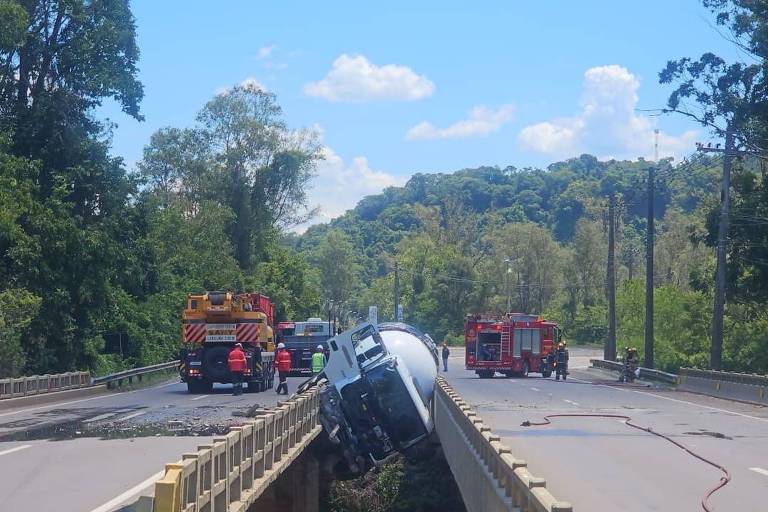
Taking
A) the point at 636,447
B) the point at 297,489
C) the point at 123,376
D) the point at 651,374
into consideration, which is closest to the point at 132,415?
the point at 297,489

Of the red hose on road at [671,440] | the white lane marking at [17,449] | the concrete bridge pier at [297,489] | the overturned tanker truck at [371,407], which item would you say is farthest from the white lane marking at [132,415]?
the red hose on road at [671,440]

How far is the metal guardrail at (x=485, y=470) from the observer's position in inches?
340

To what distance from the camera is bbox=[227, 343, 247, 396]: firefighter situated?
1383 inches

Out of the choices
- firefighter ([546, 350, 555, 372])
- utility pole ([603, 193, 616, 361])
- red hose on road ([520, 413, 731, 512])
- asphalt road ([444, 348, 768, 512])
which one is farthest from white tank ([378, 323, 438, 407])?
utility pole ([603, 193, 616, 361])

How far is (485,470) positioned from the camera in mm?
13023

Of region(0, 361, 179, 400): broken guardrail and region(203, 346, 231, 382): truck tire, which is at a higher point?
region(203, 346, 231, 382): truck tire

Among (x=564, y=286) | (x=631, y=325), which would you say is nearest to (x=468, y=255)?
(x=564, y=286)

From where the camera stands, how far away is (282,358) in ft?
119

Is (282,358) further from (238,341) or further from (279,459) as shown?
(279,459)

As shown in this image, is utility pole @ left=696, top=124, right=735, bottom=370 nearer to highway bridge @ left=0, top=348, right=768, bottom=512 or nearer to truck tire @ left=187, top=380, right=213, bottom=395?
Answer: highway bridge @ left=0, top=348, right=768, bottom=512

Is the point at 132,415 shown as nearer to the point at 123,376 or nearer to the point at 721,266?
the point at 123,376

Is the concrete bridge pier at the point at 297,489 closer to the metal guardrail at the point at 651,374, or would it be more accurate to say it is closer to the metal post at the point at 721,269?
the metal post at the point at 721,269

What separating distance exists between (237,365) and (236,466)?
22.4 meters

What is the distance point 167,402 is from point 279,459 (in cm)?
1554
